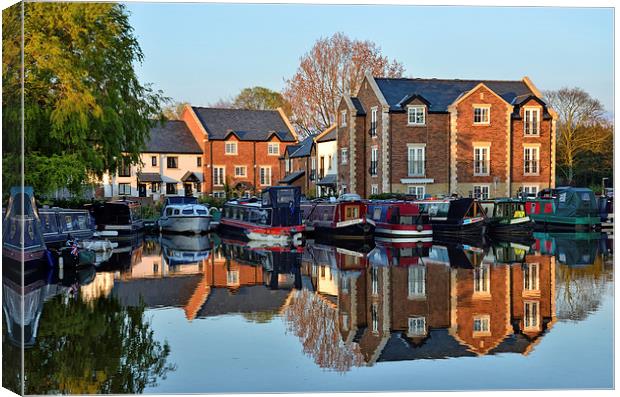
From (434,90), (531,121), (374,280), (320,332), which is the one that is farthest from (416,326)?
(531,121)

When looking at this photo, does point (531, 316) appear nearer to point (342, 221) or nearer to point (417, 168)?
point (342, 221)

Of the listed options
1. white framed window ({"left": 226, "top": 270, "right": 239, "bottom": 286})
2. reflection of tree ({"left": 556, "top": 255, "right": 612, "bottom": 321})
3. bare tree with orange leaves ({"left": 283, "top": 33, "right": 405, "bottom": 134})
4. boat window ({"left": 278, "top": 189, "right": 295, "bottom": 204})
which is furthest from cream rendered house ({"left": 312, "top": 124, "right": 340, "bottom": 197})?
reflection of tree ({"left": 556, "top": 255, "right": 612, "bottom": 321})

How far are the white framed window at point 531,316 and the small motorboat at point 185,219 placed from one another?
26.1 m

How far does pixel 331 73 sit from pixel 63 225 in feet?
92.9

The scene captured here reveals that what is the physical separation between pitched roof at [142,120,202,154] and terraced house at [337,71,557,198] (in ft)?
64.9

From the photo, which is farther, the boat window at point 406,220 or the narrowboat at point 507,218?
the narrowboat at point 507,218

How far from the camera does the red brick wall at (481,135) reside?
165 ft

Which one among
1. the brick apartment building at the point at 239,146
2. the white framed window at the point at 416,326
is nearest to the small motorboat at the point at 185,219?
the brick apartment building at the point at 239,146

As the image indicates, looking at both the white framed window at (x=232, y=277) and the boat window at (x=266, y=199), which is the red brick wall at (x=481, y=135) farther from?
the white framed window at (x=232, y=277)

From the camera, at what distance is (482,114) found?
50656 millimetres

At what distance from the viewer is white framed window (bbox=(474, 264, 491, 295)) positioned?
20.1 meters

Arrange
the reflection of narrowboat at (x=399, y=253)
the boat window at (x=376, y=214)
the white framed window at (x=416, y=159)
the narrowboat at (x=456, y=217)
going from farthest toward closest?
the white framed window at (x=416, y=159), the narrowboat at (x=456, y=217), the boat window at (x=376, y=214), the reflection of narrowboat at (x=399, y=253)

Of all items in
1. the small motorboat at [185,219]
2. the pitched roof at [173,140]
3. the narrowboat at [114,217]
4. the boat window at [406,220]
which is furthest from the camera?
the pitched roof at [173,140]

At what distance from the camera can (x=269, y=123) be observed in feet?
233
